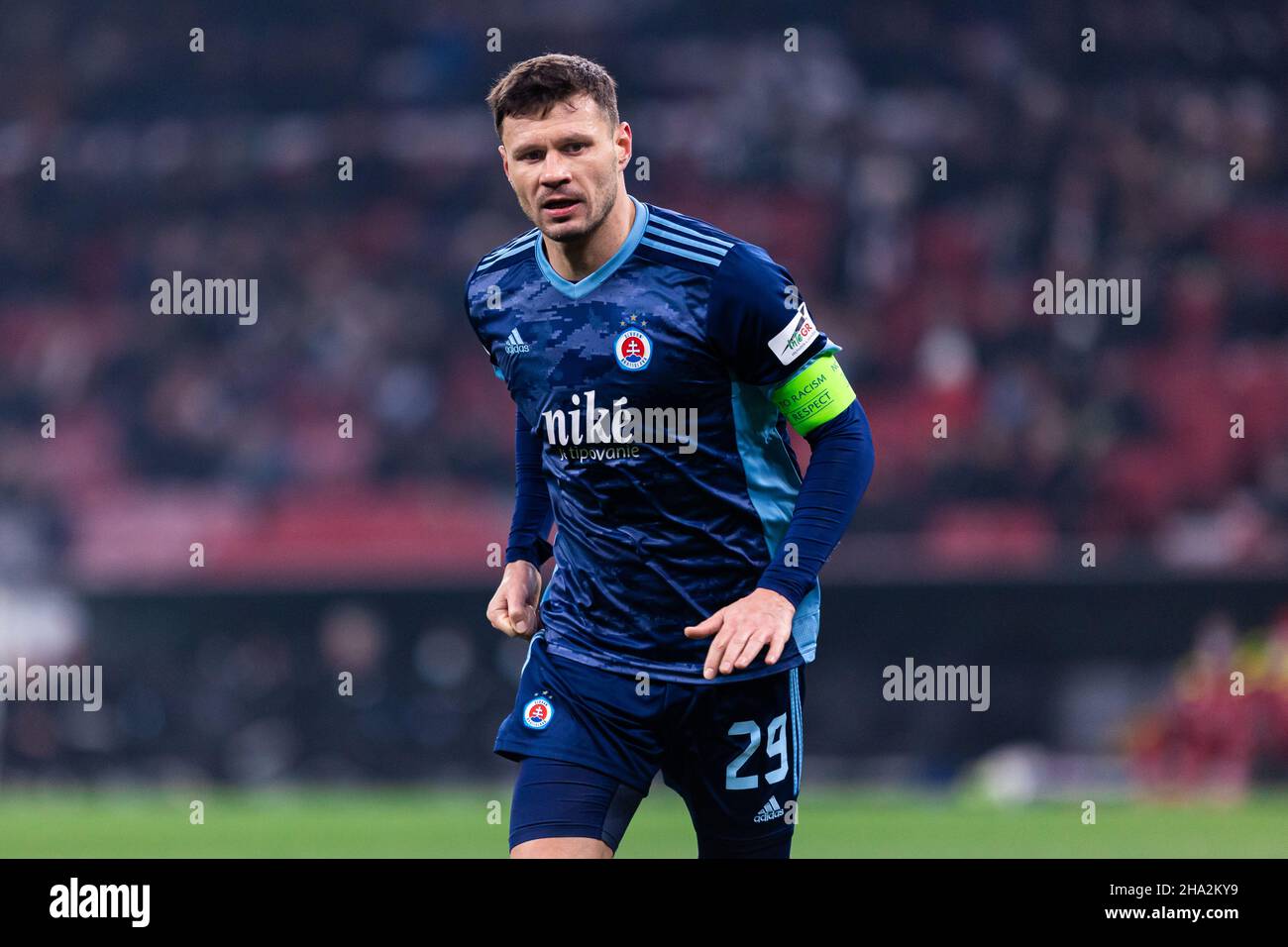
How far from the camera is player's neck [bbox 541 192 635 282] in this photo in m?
4.43

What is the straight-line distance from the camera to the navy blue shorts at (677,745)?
4379 mm

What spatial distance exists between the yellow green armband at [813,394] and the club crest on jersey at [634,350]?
30 cm

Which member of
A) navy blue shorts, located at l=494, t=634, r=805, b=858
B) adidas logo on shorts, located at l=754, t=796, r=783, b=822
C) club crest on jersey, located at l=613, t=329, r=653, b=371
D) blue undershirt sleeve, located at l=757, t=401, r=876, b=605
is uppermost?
club crest on jersey, located at l=613, t=329, r=653, b=371

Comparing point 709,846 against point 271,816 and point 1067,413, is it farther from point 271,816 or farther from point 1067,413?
point 1067,413

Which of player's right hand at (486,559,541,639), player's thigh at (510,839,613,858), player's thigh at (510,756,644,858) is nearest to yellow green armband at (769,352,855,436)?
player's right hand at (486,559,541,639)

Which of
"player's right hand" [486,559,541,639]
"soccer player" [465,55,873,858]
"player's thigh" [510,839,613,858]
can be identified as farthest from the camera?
"player's right hand" [486,559,541,639]

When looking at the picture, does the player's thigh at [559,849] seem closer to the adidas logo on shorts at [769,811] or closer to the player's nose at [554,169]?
the adidas logo on shorts at [769,811]

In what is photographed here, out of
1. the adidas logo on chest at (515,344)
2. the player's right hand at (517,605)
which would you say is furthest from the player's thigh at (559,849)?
the adidas logo on chest at (515,344)

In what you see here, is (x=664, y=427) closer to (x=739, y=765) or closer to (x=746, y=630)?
(x=746, y=630)

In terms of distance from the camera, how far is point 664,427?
4406 millimetres

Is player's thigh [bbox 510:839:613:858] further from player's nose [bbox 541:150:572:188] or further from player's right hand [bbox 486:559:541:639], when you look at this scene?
player's nose [bbox 541:150:572:188]

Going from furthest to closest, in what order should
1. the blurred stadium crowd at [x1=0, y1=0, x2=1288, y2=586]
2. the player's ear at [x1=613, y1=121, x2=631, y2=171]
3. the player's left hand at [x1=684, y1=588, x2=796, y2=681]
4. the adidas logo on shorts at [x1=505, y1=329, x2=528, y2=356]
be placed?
the blurred stadium crowd at [x1=0, y1=0, x2=1288, y2=586] → the adidas logo on shorts at [x1=505, y1=329, x2=528, y2=356] → the player's ear at [x1=613, y1=121, x2=631, y2=171] → the player's left hand at [x1=684, y1=588, x2=796, y2=681]

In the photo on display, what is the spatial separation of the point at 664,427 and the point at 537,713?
74cm

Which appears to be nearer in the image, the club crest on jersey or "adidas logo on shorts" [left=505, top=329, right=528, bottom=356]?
the club crest on jersey
